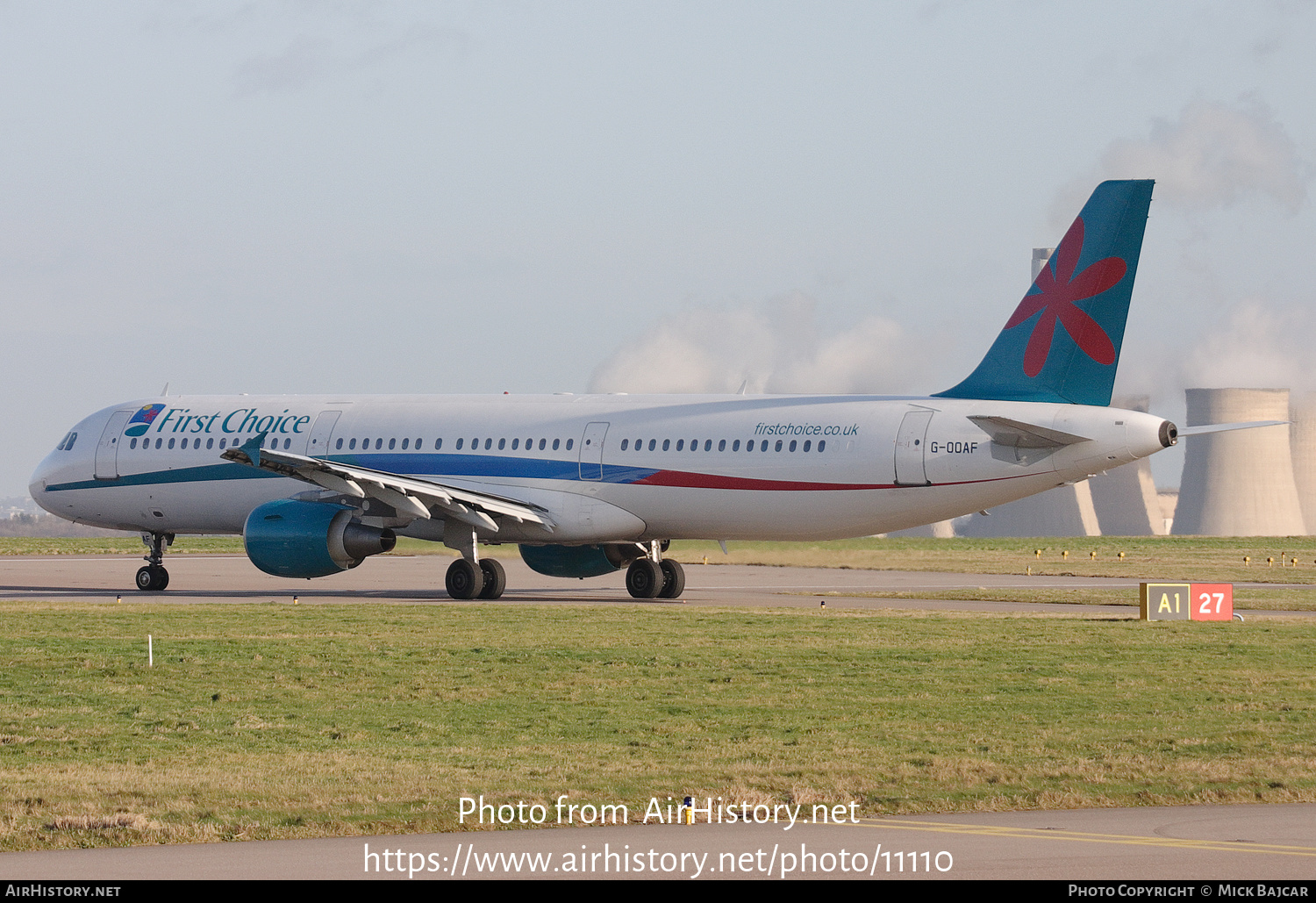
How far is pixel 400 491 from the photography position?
37.1 metres

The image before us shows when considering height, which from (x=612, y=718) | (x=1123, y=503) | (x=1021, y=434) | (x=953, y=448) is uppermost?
(x=1123, y=503)

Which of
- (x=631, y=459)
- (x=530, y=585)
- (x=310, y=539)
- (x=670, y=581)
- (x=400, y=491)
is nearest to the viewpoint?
(x=400, y=491)

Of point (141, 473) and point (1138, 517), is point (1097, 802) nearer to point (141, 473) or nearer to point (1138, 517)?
point (141, 473)

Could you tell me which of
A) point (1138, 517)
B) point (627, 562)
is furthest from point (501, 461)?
point (1138, 517)

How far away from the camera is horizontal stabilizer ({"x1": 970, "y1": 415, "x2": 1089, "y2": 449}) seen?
3397 centimetres

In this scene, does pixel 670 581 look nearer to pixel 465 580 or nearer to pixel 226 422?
pixel 465 580

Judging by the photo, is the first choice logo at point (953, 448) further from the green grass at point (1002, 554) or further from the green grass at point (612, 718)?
the green grass at point (1002, 554)

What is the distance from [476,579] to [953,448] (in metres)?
11.2

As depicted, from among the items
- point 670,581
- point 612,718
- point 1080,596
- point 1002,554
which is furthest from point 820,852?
point 1002,554

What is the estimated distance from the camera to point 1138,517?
146m

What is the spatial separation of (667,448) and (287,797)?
81.2 feet

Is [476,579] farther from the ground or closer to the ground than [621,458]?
closer to the ground

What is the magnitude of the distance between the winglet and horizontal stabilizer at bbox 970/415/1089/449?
1455 mm
